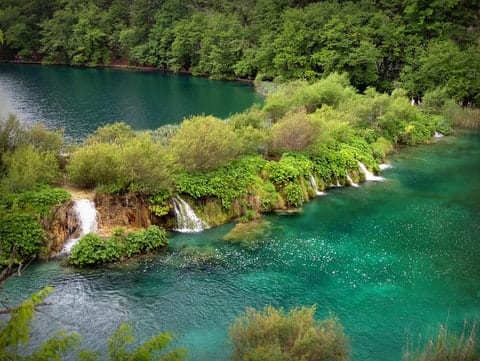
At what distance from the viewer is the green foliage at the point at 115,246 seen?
81.6 feet

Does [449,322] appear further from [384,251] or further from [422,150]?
[422,150]

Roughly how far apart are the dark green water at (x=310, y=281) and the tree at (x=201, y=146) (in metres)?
4.58

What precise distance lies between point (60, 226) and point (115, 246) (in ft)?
11.1

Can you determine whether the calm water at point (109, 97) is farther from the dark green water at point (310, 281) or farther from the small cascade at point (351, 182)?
the dark green water at point (310, 281)

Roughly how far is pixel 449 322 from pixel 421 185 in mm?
19173

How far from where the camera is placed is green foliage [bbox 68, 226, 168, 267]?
24.9 metres

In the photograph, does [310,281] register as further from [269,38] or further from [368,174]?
[269,38]

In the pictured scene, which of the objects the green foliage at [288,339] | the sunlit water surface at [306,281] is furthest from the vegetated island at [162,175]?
the green foliage at [288,339]

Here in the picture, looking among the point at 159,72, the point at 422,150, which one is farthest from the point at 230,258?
the point at 159,72

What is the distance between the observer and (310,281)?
79.8ft

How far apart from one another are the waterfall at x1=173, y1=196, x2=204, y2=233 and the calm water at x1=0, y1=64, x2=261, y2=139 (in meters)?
21.2

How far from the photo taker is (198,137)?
31719 mm

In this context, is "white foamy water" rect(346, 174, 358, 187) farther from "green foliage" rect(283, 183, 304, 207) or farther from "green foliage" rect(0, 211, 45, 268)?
"green foliage" rect(0, 211, 45, 268)

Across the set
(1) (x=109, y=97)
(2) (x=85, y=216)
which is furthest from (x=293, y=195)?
(1) (x=109, y=97)
